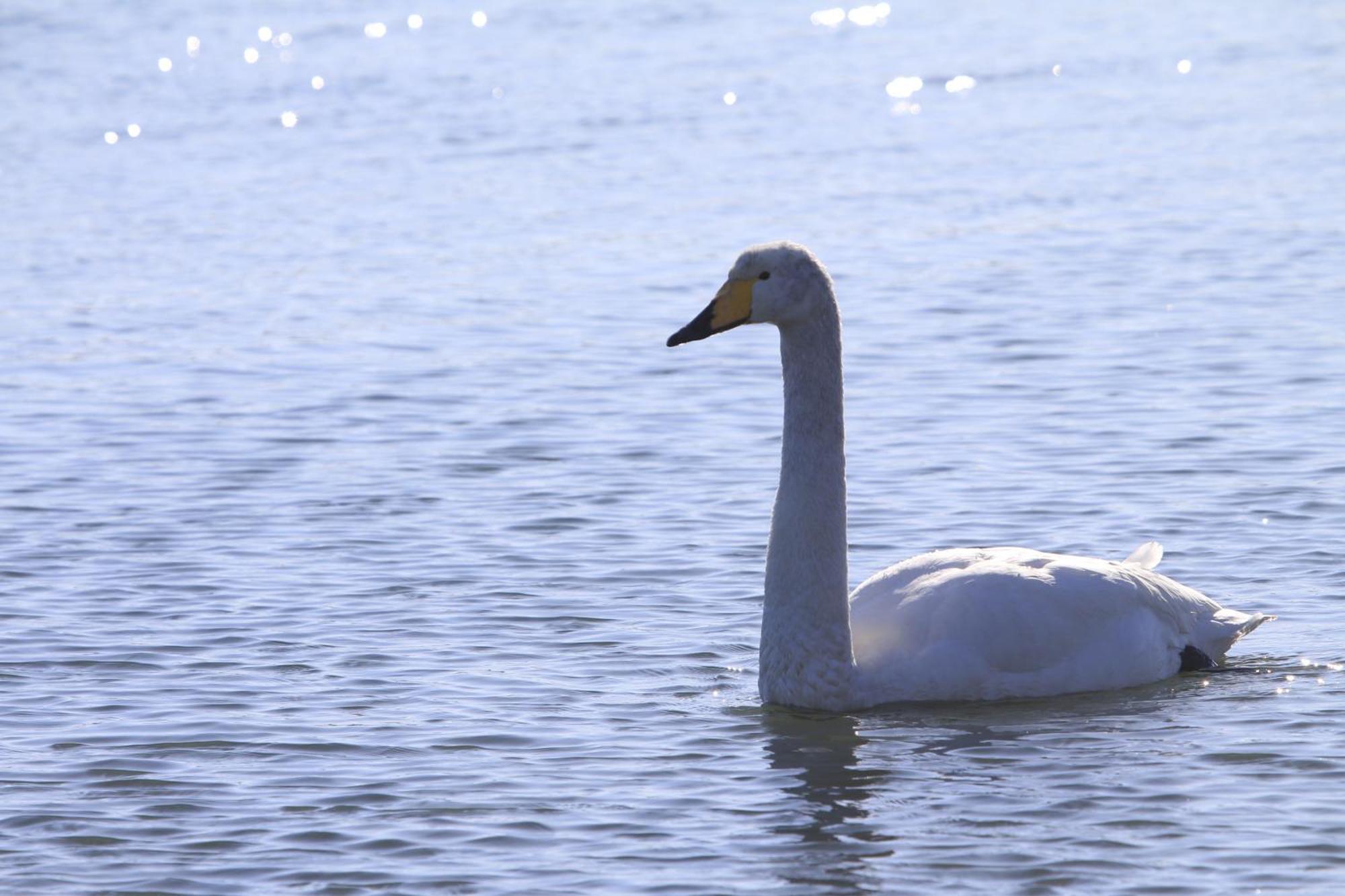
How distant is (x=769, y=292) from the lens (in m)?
8.71

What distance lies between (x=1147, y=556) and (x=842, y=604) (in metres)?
1.66

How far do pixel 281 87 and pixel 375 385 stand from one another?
17.4 metres

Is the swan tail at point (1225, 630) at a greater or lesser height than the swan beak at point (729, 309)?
lesser

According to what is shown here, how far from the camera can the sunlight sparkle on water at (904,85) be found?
30.3 m

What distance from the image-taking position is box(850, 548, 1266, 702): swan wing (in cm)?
876

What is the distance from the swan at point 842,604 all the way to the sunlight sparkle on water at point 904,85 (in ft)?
71.0

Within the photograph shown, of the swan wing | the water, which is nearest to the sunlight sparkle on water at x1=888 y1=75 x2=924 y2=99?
the water

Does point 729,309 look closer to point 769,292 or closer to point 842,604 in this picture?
point 769,292

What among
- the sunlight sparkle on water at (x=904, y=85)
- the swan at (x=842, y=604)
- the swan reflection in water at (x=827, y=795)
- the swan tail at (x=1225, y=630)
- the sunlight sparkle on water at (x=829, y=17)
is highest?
the sunlight sparkle on water at (x=829, y=17)

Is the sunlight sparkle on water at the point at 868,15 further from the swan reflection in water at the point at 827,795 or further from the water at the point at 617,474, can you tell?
the swan reflection in water at the point at 827,795

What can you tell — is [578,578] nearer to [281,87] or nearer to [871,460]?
[871,460]

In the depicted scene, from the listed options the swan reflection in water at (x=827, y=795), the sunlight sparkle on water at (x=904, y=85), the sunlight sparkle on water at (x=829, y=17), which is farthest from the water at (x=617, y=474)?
the sunlight sparkle on water at (x=829, y=17)

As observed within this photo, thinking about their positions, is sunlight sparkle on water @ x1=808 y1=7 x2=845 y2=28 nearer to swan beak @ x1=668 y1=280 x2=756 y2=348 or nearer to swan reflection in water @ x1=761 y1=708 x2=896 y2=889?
swan beak @ x1=668 y1=280 x2=756 y2=348

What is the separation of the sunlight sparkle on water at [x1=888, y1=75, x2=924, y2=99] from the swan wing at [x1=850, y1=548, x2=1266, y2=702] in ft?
70.2
